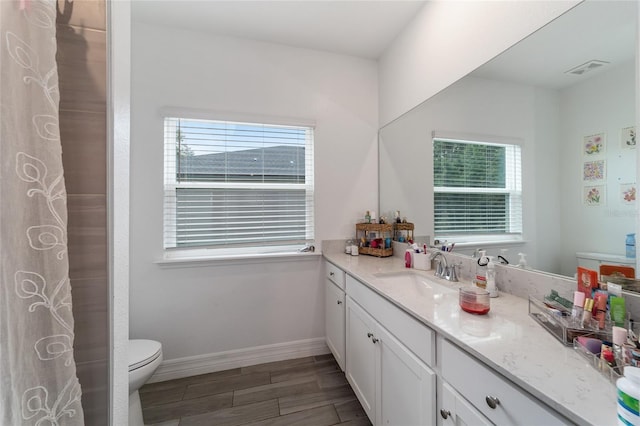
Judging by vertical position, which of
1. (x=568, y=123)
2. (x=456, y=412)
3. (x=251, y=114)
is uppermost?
(x=251, y=114)

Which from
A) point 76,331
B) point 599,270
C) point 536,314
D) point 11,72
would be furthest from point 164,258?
point 599,270

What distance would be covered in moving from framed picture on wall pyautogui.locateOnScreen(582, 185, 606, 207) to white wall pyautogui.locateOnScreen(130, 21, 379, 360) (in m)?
1.46

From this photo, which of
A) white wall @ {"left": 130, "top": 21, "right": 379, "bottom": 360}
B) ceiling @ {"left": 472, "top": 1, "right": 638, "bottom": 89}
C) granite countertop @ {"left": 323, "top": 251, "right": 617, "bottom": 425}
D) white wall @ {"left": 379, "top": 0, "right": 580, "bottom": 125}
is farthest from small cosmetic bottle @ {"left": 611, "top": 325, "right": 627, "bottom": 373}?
white wall @ {"left": 130, "top": 21, "right": 379, "bottom": 360}

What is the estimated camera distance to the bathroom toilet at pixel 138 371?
1.28 metres

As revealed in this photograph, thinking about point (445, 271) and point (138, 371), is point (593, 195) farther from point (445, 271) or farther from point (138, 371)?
point (138, 371)

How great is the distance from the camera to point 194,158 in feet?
6.25

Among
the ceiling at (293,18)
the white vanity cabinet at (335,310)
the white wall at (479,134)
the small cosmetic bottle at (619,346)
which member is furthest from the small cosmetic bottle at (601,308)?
the ceiling at (293,18)

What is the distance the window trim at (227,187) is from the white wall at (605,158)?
158cm

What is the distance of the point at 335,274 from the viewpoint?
73.3 inches

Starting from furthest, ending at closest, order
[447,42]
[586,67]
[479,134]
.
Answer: [447,42] → [479,134] → [586,67]

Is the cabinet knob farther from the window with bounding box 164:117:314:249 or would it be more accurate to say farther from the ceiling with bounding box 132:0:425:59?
the ceiling with bounding box 132:0:425:59

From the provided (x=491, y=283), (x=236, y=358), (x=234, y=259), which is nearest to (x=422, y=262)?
(x=491, y=283)

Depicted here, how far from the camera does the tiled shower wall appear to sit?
70cm

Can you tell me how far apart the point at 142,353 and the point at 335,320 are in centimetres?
124
